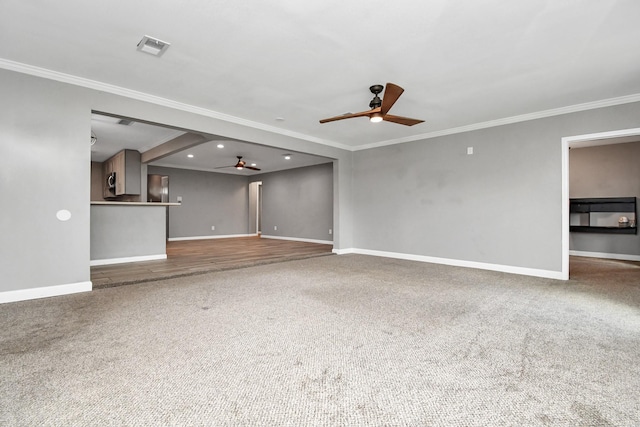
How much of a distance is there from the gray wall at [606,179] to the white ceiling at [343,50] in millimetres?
3249

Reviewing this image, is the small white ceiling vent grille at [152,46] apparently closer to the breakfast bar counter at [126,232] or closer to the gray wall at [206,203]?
the breakfast bar counter at [126,232]

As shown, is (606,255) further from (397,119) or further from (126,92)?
(126,92)

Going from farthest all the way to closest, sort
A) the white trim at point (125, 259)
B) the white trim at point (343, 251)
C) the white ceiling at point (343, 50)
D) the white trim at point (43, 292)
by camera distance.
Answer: the white trim at point (343, 251) < the white trim at point (125, 259) < the white trim at point (43, 292) < the white ceiling at point (343, 50)

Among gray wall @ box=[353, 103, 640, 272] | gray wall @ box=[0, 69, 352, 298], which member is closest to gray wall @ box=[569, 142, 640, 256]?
gray wall @ box=[353, 103, 640, 272]

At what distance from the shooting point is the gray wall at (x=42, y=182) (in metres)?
3.04

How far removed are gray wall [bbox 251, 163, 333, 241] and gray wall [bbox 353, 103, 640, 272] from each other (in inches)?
88.6

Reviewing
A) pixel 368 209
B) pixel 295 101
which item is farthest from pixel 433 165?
pixel 295 101

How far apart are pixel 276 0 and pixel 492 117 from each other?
12.6 feet

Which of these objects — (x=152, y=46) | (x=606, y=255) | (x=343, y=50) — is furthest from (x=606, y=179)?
(x=152, y=46)

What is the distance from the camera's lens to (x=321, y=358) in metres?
1.88

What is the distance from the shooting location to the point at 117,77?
335 centimetres

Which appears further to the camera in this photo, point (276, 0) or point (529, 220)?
point (529, 220)

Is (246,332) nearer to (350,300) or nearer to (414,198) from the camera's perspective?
(350,300)

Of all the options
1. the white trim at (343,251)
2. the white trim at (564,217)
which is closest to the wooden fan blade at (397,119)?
the white trim at (564,217)
